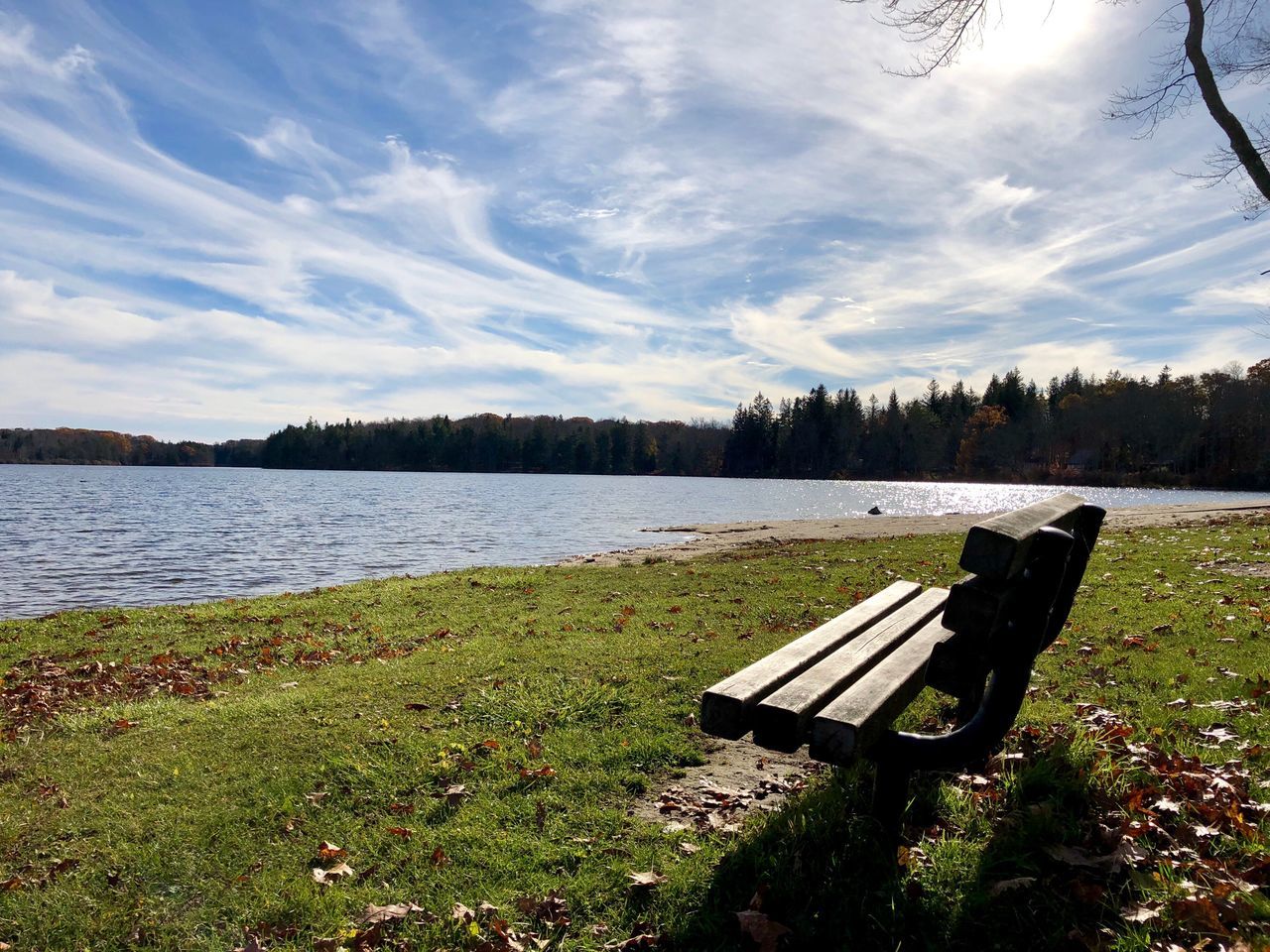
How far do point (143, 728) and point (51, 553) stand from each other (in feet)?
78.7

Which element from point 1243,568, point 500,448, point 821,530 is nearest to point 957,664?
point 1243,568

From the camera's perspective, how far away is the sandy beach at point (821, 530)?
846 inches

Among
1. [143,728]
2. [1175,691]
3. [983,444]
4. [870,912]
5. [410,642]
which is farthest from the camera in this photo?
[983,444]

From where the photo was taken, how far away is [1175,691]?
16.7 ft

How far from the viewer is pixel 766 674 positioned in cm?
343

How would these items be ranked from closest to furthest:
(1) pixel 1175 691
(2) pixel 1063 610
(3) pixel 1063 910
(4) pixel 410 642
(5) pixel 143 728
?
1. (3) pixel 1063 910
2. (2) pixel 1063 610
3. (1) pixel 1175 691
4. (5) pixel 143 728
5. (4) pixel 410 642

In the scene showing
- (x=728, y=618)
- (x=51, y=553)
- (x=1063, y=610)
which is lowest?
(x=51, y=553)

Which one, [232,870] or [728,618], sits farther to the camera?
[728,618]

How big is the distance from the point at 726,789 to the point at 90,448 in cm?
21456

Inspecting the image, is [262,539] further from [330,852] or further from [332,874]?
[332,874]

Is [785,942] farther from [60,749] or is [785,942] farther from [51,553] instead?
[51,553]

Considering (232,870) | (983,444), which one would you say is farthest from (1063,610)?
(983,444)

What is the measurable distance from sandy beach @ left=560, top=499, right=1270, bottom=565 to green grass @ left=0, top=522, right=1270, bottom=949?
12.3 m

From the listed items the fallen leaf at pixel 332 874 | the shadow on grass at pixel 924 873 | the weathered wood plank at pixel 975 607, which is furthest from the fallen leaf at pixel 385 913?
the weathered wood plank at pixel 975 607
